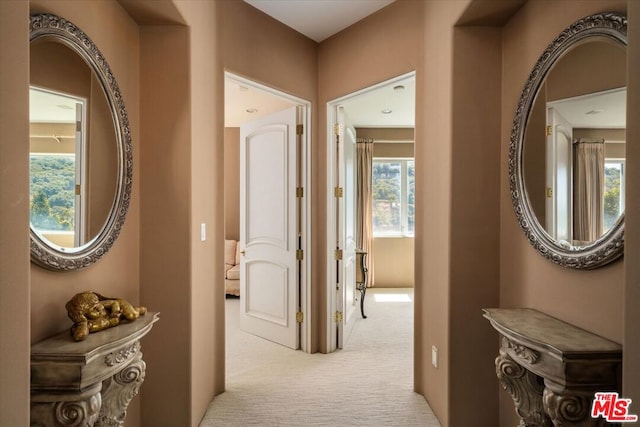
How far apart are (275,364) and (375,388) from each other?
90cm

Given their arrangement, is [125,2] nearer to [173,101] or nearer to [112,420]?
[173,101]

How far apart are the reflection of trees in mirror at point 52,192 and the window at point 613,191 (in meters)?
2.16

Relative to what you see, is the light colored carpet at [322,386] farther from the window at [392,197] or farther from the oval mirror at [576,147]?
the window at [392,197]

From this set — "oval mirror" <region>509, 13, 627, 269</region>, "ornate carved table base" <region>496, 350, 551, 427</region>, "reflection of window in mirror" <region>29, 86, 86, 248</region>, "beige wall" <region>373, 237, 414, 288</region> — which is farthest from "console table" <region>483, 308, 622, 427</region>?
"beige wall" <region>373, 237, 414, 288</region>

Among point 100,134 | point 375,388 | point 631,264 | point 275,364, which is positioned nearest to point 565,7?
point 631,264

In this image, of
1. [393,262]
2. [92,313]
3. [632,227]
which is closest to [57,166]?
[92,313]

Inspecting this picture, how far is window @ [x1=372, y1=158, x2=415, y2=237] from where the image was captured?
6.23m

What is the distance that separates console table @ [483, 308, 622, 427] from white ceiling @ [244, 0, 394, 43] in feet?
7.98

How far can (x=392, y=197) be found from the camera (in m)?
6.29

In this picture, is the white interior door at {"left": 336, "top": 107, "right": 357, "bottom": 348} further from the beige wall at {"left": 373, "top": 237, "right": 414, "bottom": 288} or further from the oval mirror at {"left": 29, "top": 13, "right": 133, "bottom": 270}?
the beige wall at {"left": 373, "top": 237, "right": 414, "bottom": 288}

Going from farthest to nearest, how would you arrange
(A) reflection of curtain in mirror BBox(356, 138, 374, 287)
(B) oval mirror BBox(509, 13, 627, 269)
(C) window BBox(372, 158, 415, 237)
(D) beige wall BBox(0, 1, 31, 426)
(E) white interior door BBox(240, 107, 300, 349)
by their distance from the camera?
(C) window BBox(372, 158, 415, 237) → (A) reflection of curtain in mirror BBox(356, 138, 374, 287) → (E) white interior door BBox(240, 107, 300, 349) → (B) oval mirror BBox(509, 13, 627, 269) → (D) beige wall BBox(0, 1, 31, 426)

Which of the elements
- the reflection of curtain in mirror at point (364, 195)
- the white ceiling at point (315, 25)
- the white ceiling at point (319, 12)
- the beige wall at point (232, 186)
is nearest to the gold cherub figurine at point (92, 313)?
the white ceiling at point (315, 25)

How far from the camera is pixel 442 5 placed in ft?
7.03

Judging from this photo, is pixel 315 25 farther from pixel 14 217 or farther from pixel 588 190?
pixel 14 217
